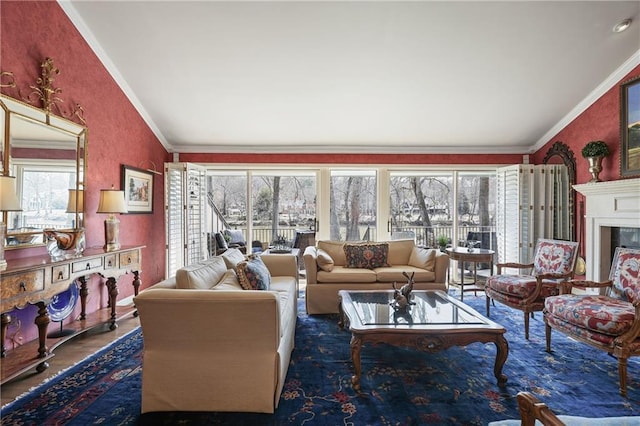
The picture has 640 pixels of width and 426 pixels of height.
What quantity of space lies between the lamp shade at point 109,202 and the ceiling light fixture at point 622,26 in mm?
5687

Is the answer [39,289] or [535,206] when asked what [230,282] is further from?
[535,206]

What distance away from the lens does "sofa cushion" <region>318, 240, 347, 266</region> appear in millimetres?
4455

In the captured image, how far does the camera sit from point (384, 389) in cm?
226

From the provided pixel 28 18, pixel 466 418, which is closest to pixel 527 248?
pixel 466 418

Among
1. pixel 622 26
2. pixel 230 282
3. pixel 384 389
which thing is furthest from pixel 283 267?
pixel 622 26

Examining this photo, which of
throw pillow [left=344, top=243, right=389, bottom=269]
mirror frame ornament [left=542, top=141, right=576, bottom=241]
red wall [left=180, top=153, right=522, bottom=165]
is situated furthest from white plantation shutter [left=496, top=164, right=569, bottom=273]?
throw pillow [left=344, top=243, right=389, bottom=269]

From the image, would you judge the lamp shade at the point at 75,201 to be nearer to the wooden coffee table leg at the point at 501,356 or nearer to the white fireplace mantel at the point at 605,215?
the wooden coffee table leg at the point at 501,356

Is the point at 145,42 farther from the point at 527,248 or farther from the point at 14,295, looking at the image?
the point at 527,248

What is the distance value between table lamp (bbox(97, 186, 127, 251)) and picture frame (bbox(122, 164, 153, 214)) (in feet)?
2.16

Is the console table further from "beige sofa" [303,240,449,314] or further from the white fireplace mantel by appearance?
the white fireplace mantel

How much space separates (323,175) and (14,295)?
438 cm

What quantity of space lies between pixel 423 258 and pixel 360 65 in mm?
2545

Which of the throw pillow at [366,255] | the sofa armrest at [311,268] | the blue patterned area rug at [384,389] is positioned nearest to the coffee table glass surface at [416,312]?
the blue patterned area rug at [384,389]

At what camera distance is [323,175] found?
5793 millimetres
